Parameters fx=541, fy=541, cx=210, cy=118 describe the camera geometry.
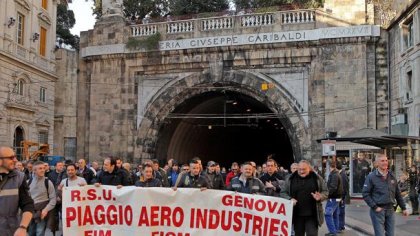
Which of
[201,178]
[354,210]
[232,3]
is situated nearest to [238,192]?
[201,178]

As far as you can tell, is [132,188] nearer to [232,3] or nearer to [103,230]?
[103,230]

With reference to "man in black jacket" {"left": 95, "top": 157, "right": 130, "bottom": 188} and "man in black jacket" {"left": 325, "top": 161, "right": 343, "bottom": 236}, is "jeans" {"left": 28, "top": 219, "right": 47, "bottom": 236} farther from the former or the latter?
"man in black jacket" {"left": 325, "top": 161, "right": 343, "bottom": 236}

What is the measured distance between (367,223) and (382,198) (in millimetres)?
5674

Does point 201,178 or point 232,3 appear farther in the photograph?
point 232,3

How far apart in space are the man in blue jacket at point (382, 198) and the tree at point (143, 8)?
1308 inches

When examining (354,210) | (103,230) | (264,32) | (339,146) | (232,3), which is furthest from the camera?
(232,3)

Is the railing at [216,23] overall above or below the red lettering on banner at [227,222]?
above

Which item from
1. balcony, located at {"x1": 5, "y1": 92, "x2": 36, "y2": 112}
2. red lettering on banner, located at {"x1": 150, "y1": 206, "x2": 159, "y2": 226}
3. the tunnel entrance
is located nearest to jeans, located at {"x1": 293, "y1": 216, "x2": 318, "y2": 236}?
red lettering on banner, located at {"x1": 150, "y1": 206, "x2": 159, "y2": 226}

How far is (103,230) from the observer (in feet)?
28.2

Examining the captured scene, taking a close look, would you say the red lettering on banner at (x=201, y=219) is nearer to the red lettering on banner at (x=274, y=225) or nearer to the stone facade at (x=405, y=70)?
the red lettering on banner at (x=274, y=225)

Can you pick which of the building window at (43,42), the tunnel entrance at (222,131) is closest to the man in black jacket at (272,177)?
the tunnel entrance at (222,131)

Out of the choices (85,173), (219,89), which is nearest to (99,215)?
(85,173)

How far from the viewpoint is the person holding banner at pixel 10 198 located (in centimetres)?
608

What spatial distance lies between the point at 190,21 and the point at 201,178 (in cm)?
1828
